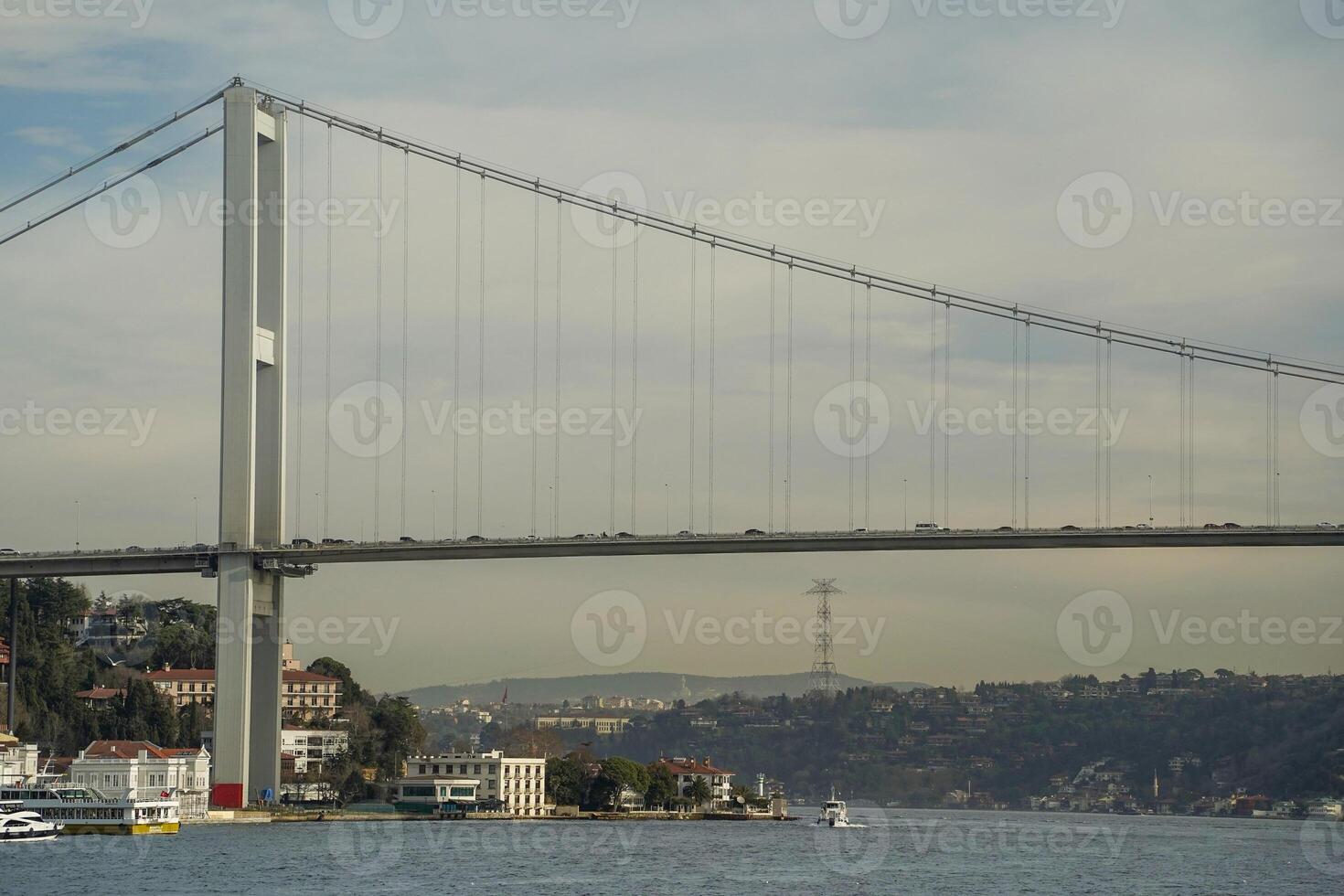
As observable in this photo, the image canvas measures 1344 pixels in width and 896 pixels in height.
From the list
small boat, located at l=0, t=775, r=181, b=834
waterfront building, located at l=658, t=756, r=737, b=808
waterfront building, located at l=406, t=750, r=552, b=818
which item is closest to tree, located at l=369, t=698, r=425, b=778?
waterfront building, located at l=406, t=750, r=552, b=818

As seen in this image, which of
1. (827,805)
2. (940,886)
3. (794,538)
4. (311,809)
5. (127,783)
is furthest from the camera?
(827,805)

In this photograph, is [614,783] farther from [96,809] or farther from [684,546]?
[684,546]

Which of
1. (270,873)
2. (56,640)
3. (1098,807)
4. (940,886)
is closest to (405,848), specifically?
(270,873)

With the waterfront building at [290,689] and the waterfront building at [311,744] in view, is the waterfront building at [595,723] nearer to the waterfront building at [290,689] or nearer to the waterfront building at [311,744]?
the waterfront building at [290,689]

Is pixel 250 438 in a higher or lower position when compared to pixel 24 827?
higher

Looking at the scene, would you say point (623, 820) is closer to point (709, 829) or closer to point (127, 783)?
point (709, 829)

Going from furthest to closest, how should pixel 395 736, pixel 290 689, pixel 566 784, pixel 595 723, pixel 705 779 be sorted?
pixel 595 723
pixel 290 689
pixel 705 779
pixel 395 736
pixel 566 784

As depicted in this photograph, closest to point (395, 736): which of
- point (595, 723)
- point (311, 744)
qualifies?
point (311, 744)
